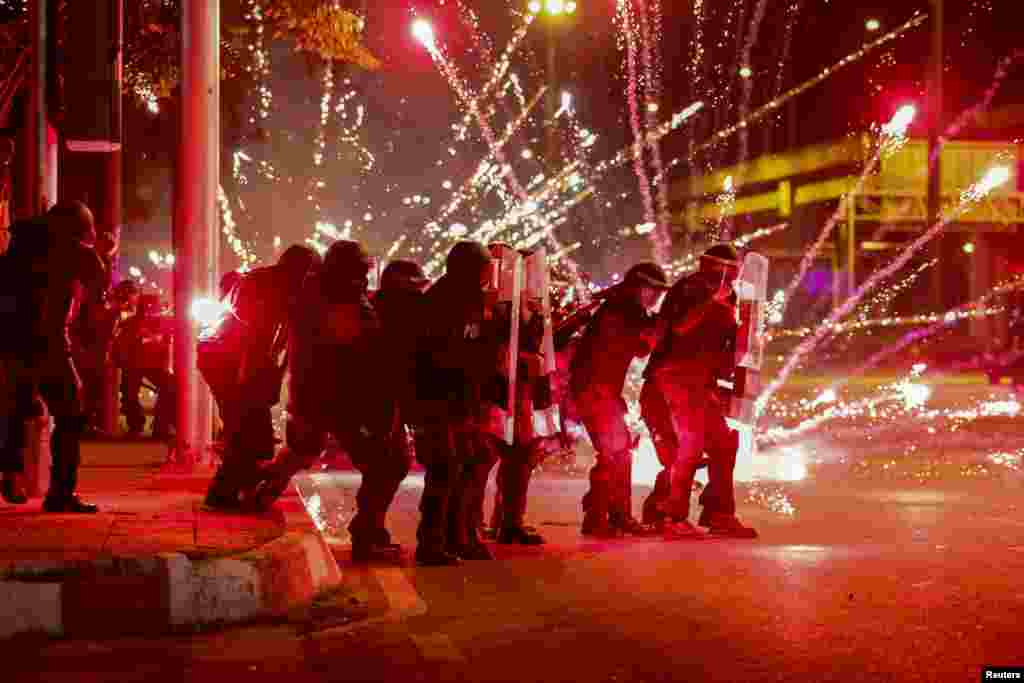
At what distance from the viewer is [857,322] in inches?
2306

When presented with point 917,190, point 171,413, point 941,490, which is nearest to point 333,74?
point 171,413

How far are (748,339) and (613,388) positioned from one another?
37.4 inches

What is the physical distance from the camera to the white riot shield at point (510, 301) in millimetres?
10039

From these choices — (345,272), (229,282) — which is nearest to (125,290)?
(229,282)

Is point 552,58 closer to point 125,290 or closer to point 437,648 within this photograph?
point 125,290

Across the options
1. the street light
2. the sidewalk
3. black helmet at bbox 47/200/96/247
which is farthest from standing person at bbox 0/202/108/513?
the street light

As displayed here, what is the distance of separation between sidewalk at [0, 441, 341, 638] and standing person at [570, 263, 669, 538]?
231 centimetres

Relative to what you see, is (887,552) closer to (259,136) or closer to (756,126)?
(259,136)

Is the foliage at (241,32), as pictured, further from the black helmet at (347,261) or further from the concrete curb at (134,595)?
the concrete curb at (134,595)

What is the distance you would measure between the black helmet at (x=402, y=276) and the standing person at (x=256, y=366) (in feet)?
1.55

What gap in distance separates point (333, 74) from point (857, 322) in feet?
124

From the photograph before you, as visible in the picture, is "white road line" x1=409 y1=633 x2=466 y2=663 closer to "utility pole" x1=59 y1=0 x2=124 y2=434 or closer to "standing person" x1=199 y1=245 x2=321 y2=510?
"standing person" x1=199 y1=245 x2=321 y2=510

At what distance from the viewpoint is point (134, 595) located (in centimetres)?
743

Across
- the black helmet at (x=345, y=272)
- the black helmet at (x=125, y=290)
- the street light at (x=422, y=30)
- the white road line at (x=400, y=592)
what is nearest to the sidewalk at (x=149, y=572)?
the white road line at (x=400, y=592)
